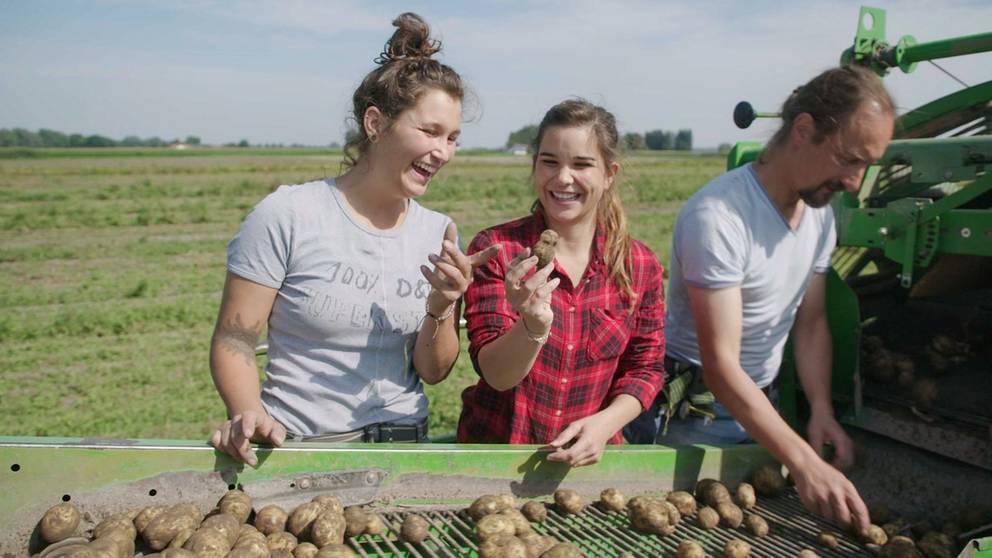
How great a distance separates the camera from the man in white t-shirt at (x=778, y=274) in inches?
103

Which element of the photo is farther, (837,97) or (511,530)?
(837,97)

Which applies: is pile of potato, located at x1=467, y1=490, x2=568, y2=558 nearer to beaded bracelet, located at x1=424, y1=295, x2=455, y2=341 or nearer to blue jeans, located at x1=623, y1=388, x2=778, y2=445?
beaded bracelet, located at x1=424, y1=295, x2=455, y2=341

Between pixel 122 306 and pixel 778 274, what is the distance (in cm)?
875

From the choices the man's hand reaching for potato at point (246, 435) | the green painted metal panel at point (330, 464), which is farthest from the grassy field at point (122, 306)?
the man's hand reaching for potato at point (246, 435)

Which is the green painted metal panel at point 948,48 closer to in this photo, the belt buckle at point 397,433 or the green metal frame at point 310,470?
the green metal frame at point 310,470

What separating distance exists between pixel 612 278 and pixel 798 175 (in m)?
0.71

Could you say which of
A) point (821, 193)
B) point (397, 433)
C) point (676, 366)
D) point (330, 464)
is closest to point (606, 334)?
point (676, 366)

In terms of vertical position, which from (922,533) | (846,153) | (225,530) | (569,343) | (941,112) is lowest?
(922,533)

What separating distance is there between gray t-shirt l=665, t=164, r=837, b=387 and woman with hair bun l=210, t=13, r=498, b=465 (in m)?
0.74

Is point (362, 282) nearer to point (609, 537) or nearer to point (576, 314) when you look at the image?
point (576, 314)

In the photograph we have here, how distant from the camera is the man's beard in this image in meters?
2.72

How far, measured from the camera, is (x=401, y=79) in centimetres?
258

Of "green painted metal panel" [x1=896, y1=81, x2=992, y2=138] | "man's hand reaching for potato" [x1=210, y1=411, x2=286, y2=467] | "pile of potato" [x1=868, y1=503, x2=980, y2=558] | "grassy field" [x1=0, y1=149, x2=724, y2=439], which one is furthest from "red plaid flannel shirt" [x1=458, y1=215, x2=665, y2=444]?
"green painted metal panel" [x1=896, y1=81, x2=992, y2=138]

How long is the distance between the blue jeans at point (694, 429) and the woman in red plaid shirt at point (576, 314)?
35cm
